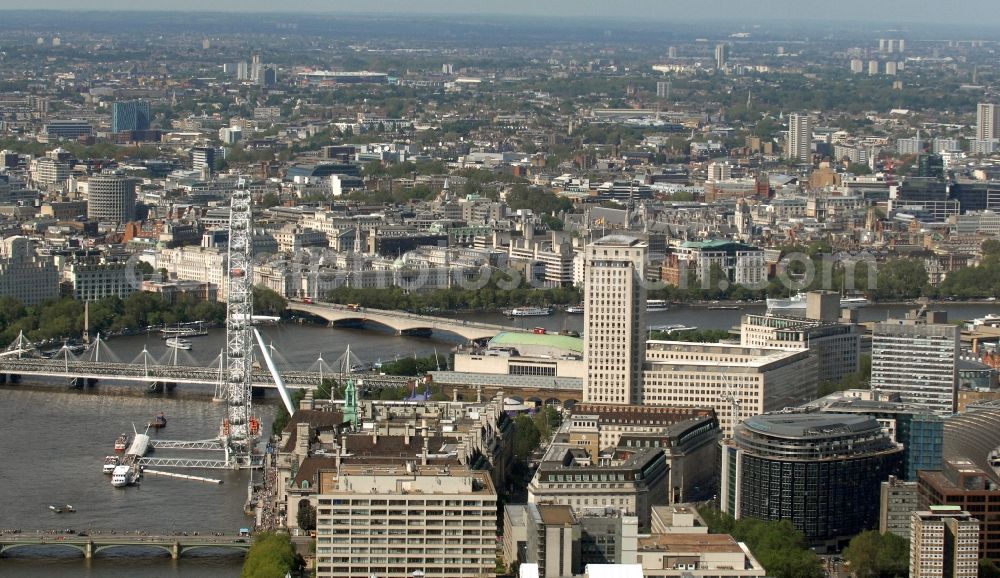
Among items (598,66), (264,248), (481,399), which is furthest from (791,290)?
(598,66)

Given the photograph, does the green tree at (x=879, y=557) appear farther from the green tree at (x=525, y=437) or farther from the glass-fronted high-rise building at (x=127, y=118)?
the glass-fronted high-rise building at (x=127, y=118)

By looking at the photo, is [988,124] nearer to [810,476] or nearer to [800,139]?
[800,139]

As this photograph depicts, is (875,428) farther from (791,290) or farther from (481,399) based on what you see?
(791,290)

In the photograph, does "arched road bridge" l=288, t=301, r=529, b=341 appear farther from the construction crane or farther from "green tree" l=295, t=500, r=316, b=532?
"green tree" l=295, t=500, r=316, b=532

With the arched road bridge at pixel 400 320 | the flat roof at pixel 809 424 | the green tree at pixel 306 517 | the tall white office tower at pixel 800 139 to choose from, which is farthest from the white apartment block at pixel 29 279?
the tall white office tower at pixel 800 139

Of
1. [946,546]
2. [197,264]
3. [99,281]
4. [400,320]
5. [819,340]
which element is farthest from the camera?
[197,264]

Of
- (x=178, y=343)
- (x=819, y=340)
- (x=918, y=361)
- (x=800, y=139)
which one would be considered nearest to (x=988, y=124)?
(x=800, y=139)
